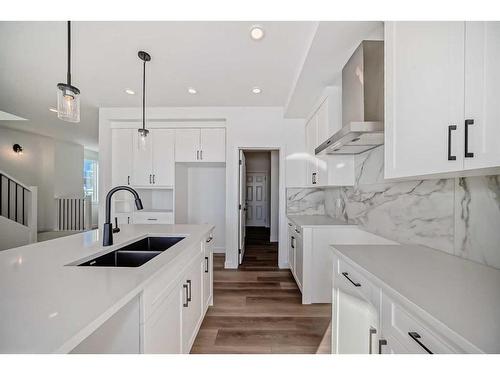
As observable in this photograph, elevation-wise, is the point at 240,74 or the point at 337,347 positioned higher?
the point at 240,74

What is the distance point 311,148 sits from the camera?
130 inches

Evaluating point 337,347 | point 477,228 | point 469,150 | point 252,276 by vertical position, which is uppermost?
point 469,150

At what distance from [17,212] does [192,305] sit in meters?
5.49

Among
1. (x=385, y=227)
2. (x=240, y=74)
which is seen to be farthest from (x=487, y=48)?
(x=240, y=74)

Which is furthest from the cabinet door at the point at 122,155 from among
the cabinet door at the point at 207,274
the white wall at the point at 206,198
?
the cabinet door at the point at 207,274

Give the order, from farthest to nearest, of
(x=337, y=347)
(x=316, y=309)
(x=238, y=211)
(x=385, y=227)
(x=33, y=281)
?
1. (x=238, y=211)
2. (x=316, y=309)
3. (x=385, y=227)
4. (x=337, y=347)
5. (x=33, y=281)

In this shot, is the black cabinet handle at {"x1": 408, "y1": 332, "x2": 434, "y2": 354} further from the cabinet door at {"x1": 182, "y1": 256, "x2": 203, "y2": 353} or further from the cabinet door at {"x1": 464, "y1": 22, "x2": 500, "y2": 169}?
the cabinet door at {"x1": 182, "y1": 256, "x2": 203, "y2": 353}

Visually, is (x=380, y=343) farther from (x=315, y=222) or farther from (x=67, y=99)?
(x=67, y=99)

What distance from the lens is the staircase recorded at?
4398 millimetres

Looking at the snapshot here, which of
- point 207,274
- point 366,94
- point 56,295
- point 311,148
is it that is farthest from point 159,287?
point 311,148

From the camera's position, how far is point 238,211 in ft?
12.4

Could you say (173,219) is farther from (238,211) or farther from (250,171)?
(250,171)

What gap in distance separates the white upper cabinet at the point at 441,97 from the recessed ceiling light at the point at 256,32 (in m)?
0.98

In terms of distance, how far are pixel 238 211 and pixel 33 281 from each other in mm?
2952
